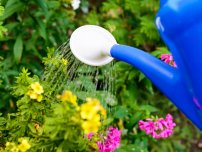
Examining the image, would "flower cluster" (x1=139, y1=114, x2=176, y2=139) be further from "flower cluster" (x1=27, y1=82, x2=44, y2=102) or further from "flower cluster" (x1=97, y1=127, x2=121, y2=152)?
"flower cluster" (x1=27, y1=82, x2=44, y2=102)

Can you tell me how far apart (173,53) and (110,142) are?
57 cm

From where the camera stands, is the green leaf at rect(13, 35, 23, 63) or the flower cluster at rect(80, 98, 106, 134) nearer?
the flower cluster at rect(80, 98, 106, 134)

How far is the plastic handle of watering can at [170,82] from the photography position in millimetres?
1447

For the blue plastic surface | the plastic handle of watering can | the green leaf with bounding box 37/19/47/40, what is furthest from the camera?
the green leaf with bounding box 37/19/47/40

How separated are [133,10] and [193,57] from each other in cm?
161

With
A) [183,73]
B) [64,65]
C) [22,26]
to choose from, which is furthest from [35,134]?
[22,26]

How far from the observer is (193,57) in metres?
1.30

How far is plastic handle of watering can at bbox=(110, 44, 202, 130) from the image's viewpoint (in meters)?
1.45

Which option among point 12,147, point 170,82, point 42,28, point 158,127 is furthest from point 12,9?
point 170,82

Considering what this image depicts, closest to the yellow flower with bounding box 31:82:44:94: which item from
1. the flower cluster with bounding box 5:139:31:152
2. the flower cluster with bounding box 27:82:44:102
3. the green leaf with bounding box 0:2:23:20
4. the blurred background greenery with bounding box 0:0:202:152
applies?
the flower cluster with bounding box 27:82:44:102

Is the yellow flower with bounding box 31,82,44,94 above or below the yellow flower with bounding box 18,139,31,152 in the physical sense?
above

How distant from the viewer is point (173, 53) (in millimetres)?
1374

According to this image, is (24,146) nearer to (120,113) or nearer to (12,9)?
(120,113)

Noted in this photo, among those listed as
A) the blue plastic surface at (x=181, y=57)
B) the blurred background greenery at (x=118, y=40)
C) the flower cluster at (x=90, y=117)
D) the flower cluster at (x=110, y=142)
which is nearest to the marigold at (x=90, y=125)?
the flower cluster at (x=90, y=117)
